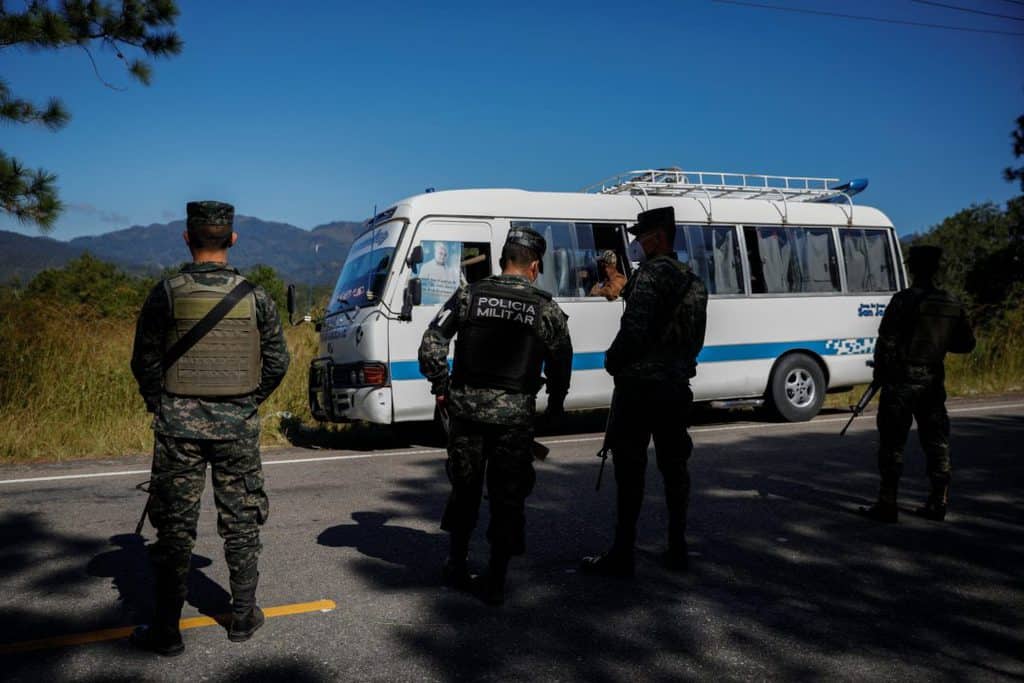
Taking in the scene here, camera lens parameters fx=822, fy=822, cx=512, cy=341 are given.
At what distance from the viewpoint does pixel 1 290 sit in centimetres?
1134

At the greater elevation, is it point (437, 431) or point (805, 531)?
point (437, 431)

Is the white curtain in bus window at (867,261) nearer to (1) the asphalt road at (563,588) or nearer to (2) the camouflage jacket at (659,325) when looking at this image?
(1) the asphalt road at (563,588)

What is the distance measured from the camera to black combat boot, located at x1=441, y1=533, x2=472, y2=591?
14.2 ft

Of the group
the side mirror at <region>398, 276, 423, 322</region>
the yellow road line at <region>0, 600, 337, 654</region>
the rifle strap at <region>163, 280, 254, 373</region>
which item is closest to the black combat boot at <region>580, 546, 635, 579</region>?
the yellow road line at <region>0, 600, 337, 654</region>

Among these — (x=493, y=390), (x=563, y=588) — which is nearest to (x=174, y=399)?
(x=493, y=390)

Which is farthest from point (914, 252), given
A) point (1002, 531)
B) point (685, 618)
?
point (685, 618)

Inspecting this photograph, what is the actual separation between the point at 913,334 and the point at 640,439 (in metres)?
2.44

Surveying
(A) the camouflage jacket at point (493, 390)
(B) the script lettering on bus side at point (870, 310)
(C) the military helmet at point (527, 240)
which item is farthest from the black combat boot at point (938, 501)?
(B) the script lettering on bus side at point (870, 310)

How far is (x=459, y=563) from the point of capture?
4.37 metres

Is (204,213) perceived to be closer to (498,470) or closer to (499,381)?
(499,381)

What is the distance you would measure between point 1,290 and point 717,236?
9.77 meters

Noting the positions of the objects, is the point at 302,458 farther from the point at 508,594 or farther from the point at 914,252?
the point at 914,252

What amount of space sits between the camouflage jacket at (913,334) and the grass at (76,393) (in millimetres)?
6467

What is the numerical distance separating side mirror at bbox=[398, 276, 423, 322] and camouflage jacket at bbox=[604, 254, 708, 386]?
4.00 metres
